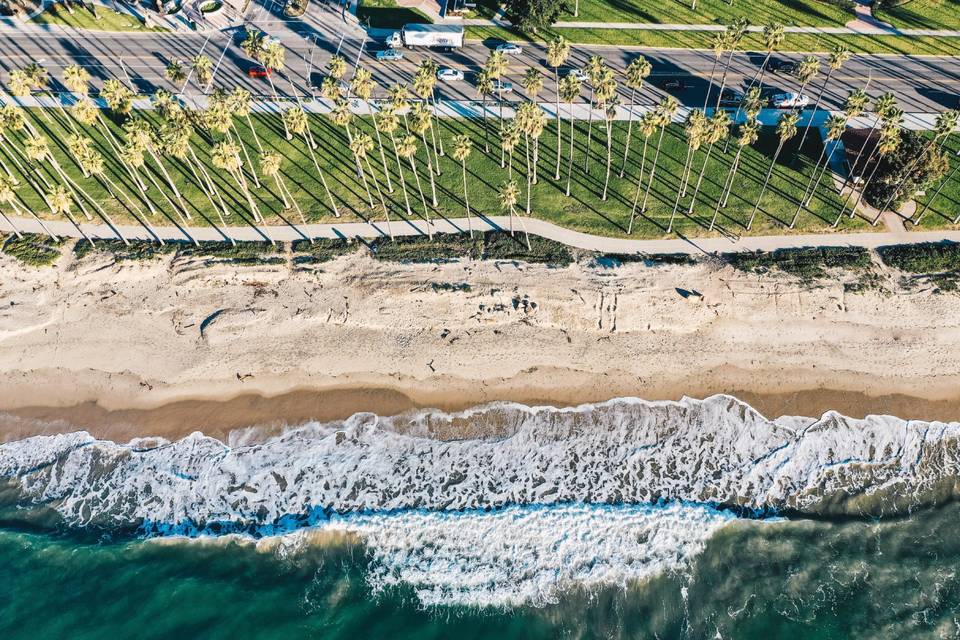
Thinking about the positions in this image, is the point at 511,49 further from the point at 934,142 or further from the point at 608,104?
the point at 934,142

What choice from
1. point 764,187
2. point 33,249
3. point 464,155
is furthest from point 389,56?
point 764,187

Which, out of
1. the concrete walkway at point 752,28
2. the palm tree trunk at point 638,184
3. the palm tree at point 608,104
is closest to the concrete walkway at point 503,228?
the palm tree trunk at point 638,184

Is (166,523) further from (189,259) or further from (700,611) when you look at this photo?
(700,611)

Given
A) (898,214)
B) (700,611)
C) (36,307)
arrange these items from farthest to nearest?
(898,214)
(36,307)
(700,611)

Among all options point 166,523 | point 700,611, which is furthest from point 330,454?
point 700,611

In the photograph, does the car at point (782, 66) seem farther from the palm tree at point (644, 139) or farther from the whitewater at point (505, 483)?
the whitewater at point (505, 483)

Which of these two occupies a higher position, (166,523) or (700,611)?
(700,611)
